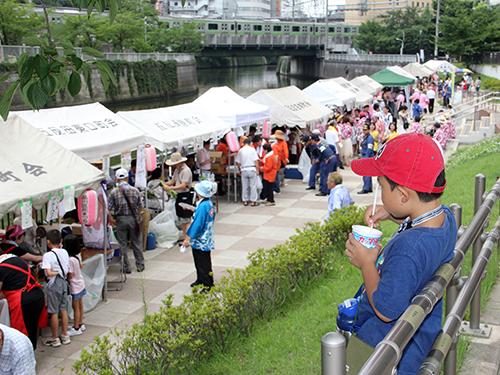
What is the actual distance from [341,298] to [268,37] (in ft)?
260

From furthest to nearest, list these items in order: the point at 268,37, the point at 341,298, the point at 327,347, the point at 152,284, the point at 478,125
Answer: the point at 268,37 → the point at 478,125 → the point at 152,284 → the point at 341,298 → the point at 327,347

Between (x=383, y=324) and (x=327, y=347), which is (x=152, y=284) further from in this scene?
(x=327, y=347)

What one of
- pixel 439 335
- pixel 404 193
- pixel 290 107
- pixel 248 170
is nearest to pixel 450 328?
pixel 439 335

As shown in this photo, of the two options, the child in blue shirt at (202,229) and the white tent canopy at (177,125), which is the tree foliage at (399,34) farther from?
the child in blue shirt at (202,229)

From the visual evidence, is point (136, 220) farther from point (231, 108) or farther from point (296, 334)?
point (231, 108)

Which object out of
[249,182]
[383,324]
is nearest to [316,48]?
[249,182]

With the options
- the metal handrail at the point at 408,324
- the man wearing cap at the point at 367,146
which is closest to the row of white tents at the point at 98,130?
the man wearing cap at the point at 367,146

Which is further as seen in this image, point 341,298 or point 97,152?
point 97,152

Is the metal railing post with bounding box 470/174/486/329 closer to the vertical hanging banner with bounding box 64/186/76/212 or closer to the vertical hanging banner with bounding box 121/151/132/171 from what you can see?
the vertical hanging banner with bounding box 64/186/76/212

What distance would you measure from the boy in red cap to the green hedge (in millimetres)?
2549

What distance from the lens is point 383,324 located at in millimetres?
2270

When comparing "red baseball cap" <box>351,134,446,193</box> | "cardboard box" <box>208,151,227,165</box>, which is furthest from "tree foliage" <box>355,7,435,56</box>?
"red baseball cap" <box>351,134,446,193</box>

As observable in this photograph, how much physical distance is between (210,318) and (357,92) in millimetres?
21864

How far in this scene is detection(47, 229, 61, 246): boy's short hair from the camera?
21.3 feet
